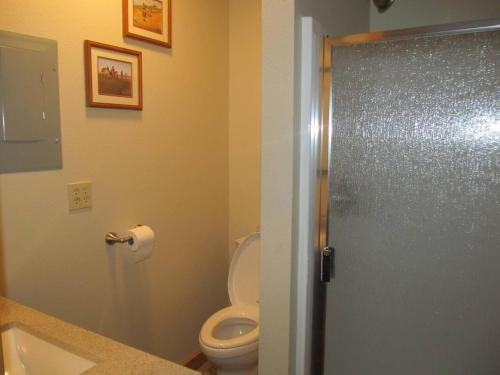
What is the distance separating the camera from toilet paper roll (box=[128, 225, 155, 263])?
5.97 ft

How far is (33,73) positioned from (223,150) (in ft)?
4.10

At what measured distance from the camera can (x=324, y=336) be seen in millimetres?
1427

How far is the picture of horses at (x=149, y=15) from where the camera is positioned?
1.85m

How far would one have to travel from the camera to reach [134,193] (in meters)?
1.93

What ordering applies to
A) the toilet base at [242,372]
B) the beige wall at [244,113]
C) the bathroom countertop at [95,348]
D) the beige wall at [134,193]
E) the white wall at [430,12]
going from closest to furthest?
the bathroom countertop at [95,348] < the beige wall at [134,193] < the white wall at [430,12] < the toilet base at [242,372] < the beige wall at [244,113]

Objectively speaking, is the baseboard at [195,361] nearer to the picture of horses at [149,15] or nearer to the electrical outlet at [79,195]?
the electrical outlet at [79,195]

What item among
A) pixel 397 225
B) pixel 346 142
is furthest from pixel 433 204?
pixel 346 142

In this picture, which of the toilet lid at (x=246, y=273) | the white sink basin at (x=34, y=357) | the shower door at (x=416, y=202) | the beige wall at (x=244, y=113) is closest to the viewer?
the white sink basin at (x=34, y=357)

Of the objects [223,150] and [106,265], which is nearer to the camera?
[106,265]

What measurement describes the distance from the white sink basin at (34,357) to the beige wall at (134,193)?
1.31ft

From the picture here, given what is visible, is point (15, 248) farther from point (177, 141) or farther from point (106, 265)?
point (177, 141)

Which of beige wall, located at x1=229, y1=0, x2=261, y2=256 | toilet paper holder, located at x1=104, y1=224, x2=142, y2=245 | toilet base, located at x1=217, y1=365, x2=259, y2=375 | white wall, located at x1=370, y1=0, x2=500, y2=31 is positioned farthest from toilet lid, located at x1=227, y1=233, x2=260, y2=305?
white wall, located at x1=370, y1=0, x2=500, y2=31

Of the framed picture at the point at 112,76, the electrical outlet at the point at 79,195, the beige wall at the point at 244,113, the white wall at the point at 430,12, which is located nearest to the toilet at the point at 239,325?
the beige wall at the point at 244,113

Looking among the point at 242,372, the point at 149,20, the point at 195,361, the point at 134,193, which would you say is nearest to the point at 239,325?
the point at 242,372
